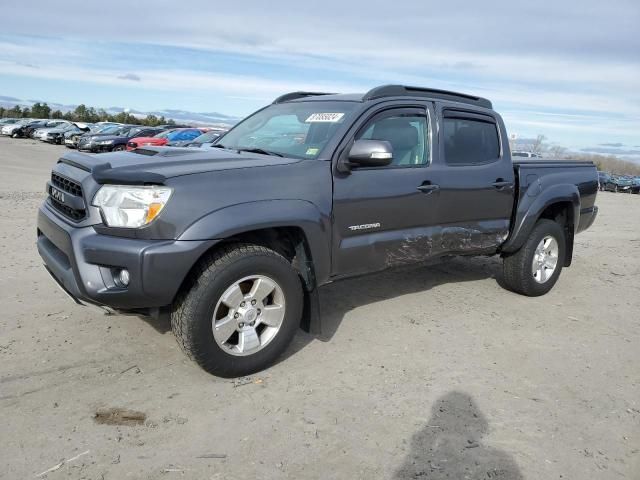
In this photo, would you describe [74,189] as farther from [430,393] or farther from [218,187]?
[430,393]

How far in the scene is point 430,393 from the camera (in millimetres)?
3508

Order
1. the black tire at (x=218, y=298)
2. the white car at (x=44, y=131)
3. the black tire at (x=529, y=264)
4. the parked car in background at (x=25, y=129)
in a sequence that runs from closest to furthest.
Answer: the black tire at (x=218, y=298)
the black tire at (x=529, y=264)
the white car at (x=44, y=131)
the parked car in background at (x=25, y=129)

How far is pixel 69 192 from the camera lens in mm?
3594

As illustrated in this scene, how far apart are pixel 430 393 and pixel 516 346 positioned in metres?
1.24

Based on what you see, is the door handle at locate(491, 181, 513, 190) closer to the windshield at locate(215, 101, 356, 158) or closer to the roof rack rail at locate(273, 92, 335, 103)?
the windshield at locate(215, 101, 356, 158)

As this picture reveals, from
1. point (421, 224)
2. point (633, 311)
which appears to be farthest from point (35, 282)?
point (633, 311)

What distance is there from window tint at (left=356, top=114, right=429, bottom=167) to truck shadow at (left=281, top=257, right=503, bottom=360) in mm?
906

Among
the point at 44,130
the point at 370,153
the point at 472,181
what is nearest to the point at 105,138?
the point at 44,130

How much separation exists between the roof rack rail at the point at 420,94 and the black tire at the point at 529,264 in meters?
1.39

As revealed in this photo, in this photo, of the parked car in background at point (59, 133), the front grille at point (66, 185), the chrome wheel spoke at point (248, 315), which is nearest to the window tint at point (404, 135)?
the chrome wheel spoke at point (248, 315)

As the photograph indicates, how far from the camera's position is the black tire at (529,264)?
17.9 ft

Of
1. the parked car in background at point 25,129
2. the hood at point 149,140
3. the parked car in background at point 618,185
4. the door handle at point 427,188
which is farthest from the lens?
the parked car in background at point 618,185

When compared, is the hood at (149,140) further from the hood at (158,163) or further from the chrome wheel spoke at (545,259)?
the hood at (158,163)

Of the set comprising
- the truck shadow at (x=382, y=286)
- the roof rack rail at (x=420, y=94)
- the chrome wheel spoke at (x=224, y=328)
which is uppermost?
the roof rack rail at (x=420, y=94)
